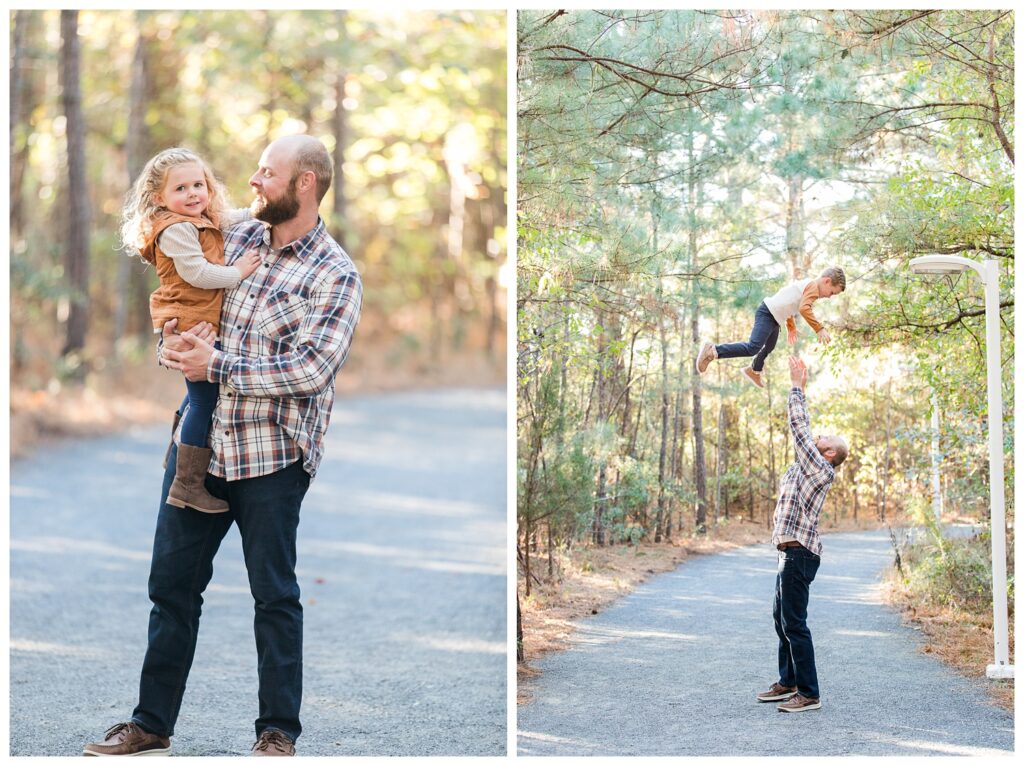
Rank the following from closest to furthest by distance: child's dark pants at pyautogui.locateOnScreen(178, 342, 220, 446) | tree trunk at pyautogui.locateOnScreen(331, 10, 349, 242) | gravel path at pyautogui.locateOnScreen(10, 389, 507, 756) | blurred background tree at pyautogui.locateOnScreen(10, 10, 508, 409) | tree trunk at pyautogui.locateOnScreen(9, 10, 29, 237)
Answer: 1. child's dark pants at pyautogui.locateOnScreen(178, 342, 220, 446)
2. gravel path at pyautogui.locateOnScreen(10, 389, 507, 756)
3. tree trunk at pyautogui.locateOnScreen(9, 10, 29, 237)
4. blurred background tree at pyautogui.locateOnScreen(10, 10, 508, 409)
5. tree trunk at pyautogui.locateOnScreen(331, 10, 349, 242)

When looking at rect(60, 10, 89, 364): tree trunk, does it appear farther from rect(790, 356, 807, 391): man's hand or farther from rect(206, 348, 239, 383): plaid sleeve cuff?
rect(790, 356, 807, 391): man's hand

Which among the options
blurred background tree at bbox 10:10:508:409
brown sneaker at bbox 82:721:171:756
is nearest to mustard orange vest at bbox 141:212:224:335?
brown sneaker at bbox 82:721:171:756

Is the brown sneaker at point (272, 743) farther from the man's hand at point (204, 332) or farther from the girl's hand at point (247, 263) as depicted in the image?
the girl's hand at point (247, 263)

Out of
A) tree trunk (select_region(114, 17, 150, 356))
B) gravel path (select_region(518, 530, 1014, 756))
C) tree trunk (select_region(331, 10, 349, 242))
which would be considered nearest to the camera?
gravel path (select_region(518, 530, 1014, 756))

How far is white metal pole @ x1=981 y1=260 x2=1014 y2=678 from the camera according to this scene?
132 inches

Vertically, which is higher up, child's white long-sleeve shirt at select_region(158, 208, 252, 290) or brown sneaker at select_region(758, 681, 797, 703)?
child's white long-sleeve shirt at select_region(158, 208, 252, 290)

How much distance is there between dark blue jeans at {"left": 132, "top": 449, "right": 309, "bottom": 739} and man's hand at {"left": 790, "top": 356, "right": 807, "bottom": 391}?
1.46 metres

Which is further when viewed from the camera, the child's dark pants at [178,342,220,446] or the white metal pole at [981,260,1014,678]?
the white metal pole at [981,260,1014,678]

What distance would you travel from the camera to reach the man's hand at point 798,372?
336 cm

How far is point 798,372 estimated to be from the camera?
3.37m

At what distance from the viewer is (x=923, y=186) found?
11.4ft

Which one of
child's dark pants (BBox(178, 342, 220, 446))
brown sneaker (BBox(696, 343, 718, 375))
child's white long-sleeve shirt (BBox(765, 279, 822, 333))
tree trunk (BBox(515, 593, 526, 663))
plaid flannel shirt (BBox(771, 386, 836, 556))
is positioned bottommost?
tree trunk (BBox(515, 593, 526, 663))

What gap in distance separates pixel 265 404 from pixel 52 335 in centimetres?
1335

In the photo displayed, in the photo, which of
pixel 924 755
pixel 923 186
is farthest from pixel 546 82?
pixel 924 755
